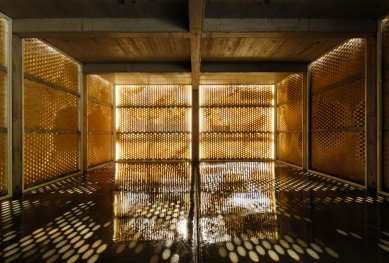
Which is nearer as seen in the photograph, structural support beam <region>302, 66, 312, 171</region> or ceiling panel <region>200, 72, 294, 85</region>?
structural support beam <region>302, 66, 312, 171</region>

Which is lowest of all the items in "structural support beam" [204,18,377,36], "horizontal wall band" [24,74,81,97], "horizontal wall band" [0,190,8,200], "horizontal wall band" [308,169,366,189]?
"horizontal wall band" [308,169,366,189]

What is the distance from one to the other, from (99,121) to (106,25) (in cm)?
468

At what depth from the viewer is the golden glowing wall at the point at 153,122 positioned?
10617 millimetres

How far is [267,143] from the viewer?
1084 centimetres

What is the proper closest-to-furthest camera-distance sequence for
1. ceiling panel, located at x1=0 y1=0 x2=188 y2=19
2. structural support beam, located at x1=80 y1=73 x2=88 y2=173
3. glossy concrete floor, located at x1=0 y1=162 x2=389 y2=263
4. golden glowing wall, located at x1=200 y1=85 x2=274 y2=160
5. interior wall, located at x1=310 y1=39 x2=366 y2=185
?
glossy concrete floor, located at x1=0 y1=162 x2=389 y2=263 < ceiling panel, located at x1=0 y1=0 x2=188 y2=19 < interior wall, located at x1=310 y1=39 x2=366 y2=185 < structural support beam, located at x1=80 y1=73 x2=88 y2=173 < golden glowing wall, located at x1=200 y1=85 x2=274 y2=160

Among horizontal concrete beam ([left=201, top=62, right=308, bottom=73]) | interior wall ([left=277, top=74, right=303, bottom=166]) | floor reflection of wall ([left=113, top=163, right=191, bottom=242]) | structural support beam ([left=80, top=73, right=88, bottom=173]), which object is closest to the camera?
floor reflection of wall ([left=113, top=163, right=191, bottom=242])

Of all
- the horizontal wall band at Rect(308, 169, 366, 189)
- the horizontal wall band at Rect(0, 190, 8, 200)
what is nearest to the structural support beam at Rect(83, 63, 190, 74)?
the horizontal wall band at Rect(0, 190, 8, 200)

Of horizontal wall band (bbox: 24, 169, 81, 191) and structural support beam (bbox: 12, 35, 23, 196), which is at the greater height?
structural support beam (bbox: 12, 35, 23, 196)

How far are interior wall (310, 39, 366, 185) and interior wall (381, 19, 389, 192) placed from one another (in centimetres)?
51

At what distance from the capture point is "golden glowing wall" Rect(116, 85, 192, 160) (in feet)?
34.8

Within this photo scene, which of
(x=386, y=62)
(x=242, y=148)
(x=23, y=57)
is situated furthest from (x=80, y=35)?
(x=242, y=148)

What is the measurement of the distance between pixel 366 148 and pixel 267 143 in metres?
5.69

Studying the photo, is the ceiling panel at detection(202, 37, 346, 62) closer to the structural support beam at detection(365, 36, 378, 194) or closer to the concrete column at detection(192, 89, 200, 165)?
the structural support beam at detection(365, 36, 378, 194)

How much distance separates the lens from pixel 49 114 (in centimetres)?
599
